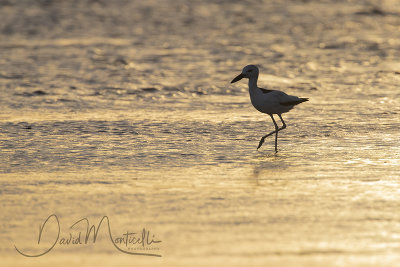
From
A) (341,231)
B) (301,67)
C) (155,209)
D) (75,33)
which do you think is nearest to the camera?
(341,231)

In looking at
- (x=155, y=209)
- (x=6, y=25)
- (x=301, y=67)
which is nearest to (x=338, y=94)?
(x=301, y=67)

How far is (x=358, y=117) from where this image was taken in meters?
12.8

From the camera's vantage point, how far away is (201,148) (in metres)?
10.6

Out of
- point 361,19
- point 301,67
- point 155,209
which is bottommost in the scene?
point 155,209

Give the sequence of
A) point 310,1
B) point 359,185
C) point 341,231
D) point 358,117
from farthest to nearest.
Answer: point 310,1, point 358,117, point 359,185, point 341,231

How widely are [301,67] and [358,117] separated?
6.27 meters

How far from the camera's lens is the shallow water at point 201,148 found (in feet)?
21.8

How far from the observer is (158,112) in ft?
44.4

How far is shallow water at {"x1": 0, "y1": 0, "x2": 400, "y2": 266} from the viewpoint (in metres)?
6.64

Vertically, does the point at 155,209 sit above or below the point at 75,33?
below

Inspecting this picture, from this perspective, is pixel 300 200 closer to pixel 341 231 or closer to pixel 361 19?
pixel 341 231

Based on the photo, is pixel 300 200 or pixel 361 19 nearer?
pixel 300 200

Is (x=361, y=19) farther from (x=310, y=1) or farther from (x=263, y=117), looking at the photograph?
(x=263, y=117)

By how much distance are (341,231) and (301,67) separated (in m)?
12.5
